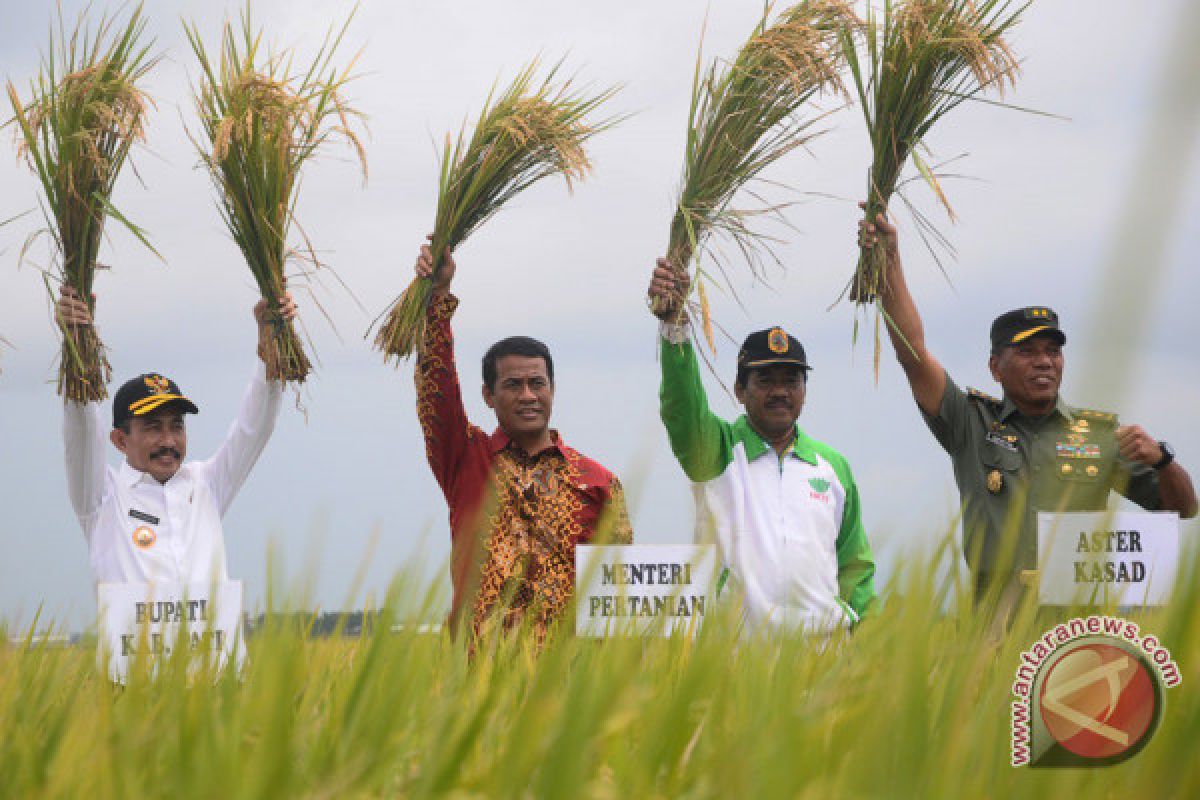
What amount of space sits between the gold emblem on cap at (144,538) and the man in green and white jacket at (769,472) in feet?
5.18

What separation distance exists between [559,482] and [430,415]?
42 centimetres

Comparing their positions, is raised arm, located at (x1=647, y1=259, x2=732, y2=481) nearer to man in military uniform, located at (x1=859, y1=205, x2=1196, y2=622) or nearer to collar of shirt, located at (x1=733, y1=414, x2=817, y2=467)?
collar of shirt, located at (x1=733, y1=414, x2=817, y2=467)

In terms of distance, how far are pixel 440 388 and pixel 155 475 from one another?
97cm

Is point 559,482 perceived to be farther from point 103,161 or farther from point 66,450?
point 103,161

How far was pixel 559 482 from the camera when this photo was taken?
3547 millimetres

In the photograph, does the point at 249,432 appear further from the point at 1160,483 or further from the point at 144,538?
the point at 1160,483

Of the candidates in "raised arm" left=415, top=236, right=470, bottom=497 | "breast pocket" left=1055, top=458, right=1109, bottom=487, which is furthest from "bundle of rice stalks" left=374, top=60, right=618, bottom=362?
"breast pocket" left=1055, top=458, right=1109, bottom=487

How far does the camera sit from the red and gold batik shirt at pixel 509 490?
3.37 meters

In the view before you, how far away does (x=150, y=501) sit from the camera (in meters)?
3.71

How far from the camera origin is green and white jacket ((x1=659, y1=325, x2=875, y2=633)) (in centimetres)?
342

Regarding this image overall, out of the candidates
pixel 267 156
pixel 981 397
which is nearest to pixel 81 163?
pixel 267 156

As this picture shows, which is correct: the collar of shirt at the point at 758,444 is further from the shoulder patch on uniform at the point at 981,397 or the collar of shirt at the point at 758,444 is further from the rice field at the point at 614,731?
the rice field at the point at 614,731

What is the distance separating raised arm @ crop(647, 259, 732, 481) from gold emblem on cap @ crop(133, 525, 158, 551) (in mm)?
1579

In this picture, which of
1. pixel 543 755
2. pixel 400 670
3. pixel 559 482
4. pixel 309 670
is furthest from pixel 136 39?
pixel 543 755
